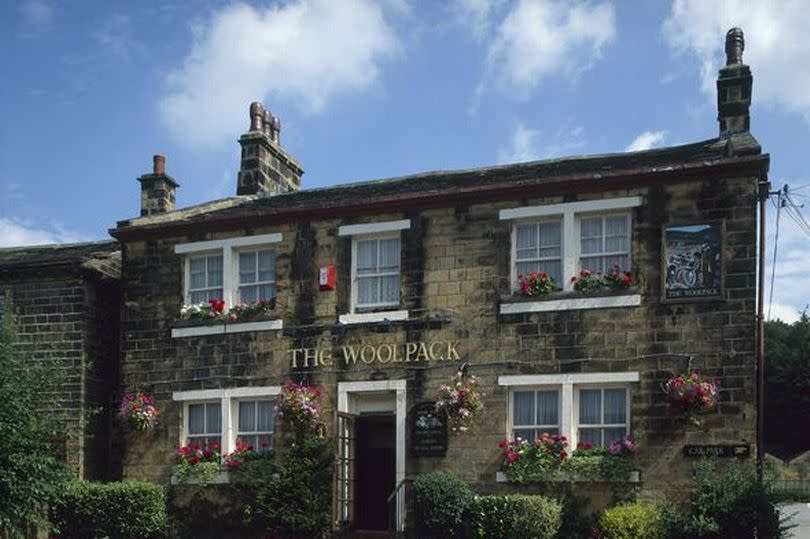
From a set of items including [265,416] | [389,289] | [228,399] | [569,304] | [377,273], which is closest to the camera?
[569,304]

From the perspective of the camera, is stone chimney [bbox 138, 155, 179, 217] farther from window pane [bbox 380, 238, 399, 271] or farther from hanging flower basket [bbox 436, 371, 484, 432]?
hanging flower basket [bbox 436, 371, 484, 432]

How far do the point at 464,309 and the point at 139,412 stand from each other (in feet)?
21.0

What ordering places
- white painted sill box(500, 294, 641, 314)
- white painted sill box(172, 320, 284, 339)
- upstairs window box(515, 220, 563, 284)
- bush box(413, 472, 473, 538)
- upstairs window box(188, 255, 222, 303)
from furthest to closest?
upstairs window box(188, 255, 222, 303)
white painted sill box(172, 320, 284, 339)
upstairs window box(515, 220, 563, 284)
white painted sill box(500, 294, 641, 314)
bush box(413, 472, 473, 538)

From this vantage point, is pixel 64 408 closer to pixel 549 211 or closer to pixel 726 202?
pixel 549 211

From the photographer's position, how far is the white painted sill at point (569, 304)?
1709 centimetres

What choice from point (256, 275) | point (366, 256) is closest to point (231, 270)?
point (256, 275)

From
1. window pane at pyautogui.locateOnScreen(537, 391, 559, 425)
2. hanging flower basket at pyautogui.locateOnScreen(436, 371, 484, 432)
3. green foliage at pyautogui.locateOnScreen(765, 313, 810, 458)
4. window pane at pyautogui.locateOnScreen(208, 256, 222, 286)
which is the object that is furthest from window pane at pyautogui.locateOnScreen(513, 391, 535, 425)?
green foliage at pyautogui.locateOnScreen(765, 313, 810, 458)

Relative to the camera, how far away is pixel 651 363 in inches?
663

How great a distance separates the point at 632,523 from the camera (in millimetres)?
15555

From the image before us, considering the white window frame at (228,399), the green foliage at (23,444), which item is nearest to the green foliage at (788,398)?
the white window frame at (228,399)

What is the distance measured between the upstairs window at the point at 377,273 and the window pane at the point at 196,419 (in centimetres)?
365

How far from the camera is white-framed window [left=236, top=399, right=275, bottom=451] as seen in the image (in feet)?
63.7

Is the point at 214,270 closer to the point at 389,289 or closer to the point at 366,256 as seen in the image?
the point at 366,256

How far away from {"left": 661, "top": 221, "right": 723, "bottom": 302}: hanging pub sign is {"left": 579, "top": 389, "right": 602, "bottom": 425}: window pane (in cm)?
190
